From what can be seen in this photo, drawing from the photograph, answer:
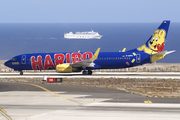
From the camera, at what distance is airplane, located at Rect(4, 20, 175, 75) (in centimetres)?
5356

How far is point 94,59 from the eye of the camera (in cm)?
5269

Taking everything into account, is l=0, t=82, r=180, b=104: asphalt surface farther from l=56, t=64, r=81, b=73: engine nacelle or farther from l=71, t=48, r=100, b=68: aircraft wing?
l=71, t=48, r=100, b=68: aircraft wing

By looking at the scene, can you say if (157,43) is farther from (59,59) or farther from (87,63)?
(59,59)

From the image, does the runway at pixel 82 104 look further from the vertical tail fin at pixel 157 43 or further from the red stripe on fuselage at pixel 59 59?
the vertical tail fin at pixel 157 43

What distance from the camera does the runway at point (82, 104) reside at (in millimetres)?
24281

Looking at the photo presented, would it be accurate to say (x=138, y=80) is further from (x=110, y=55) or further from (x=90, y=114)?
(x=90, y=114)

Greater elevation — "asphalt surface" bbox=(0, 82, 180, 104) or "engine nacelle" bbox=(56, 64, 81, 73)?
"engine nacelle" bbox=(56, 64, 81, 73)

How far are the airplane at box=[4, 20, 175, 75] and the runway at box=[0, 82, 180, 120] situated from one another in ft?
56.5

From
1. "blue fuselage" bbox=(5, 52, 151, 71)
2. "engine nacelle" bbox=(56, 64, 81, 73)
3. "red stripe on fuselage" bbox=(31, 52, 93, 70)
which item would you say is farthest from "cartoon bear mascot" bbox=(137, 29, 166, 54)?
"engine nacelle" bbox=(56, 64, 81, 73)

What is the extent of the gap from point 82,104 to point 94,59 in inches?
979

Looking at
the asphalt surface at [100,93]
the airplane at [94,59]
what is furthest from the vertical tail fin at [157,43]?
the asphalt surface at [100,93]

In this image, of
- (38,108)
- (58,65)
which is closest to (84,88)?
(38,108)

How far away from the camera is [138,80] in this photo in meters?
46.9

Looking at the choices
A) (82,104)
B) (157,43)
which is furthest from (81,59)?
(82,104)
